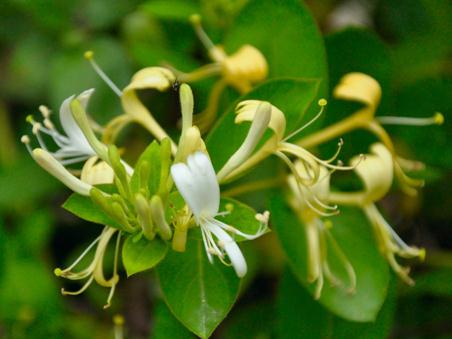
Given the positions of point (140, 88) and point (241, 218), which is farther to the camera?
point (140, 88)

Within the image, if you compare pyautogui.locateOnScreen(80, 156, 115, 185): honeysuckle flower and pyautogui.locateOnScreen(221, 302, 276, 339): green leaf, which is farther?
pyautogui.locateOnScreen(221, 302, 276, 339): green leaf

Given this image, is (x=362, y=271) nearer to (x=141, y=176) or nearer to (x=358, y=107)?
(x=358, y=107)

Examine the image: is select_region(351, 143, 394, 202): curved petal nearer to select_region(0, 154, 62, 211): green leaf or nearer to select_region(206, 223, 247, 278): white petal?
select_region(206, 223, 247, 278): white petal

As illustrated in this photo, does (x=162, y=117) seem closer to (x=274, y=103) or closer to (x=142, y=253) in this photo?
(x=274, y=103)

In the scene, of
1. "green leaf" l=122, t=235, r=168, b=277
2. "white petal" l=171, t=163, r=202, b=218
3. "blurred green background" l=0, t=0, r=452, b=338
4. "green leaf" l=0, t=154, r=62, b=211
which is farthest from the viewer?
"green leaf" l=0, t=154, r=62, b=211

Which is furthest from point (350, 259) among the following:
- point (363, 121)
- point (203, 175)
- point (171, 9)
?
point (171, 9)

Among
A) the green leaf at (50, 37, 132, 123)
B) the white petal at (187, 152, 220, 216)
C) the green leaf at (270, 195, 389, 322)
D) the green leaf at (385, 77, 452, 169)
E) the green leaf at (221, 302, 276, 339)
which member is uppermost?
the white petal at (187, 152, 220, 216)

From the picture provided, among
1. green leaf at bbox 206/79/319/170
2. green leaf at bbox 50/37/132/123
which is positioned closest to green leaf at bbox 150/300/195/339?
green leaf at bbox 206/79/319/170
